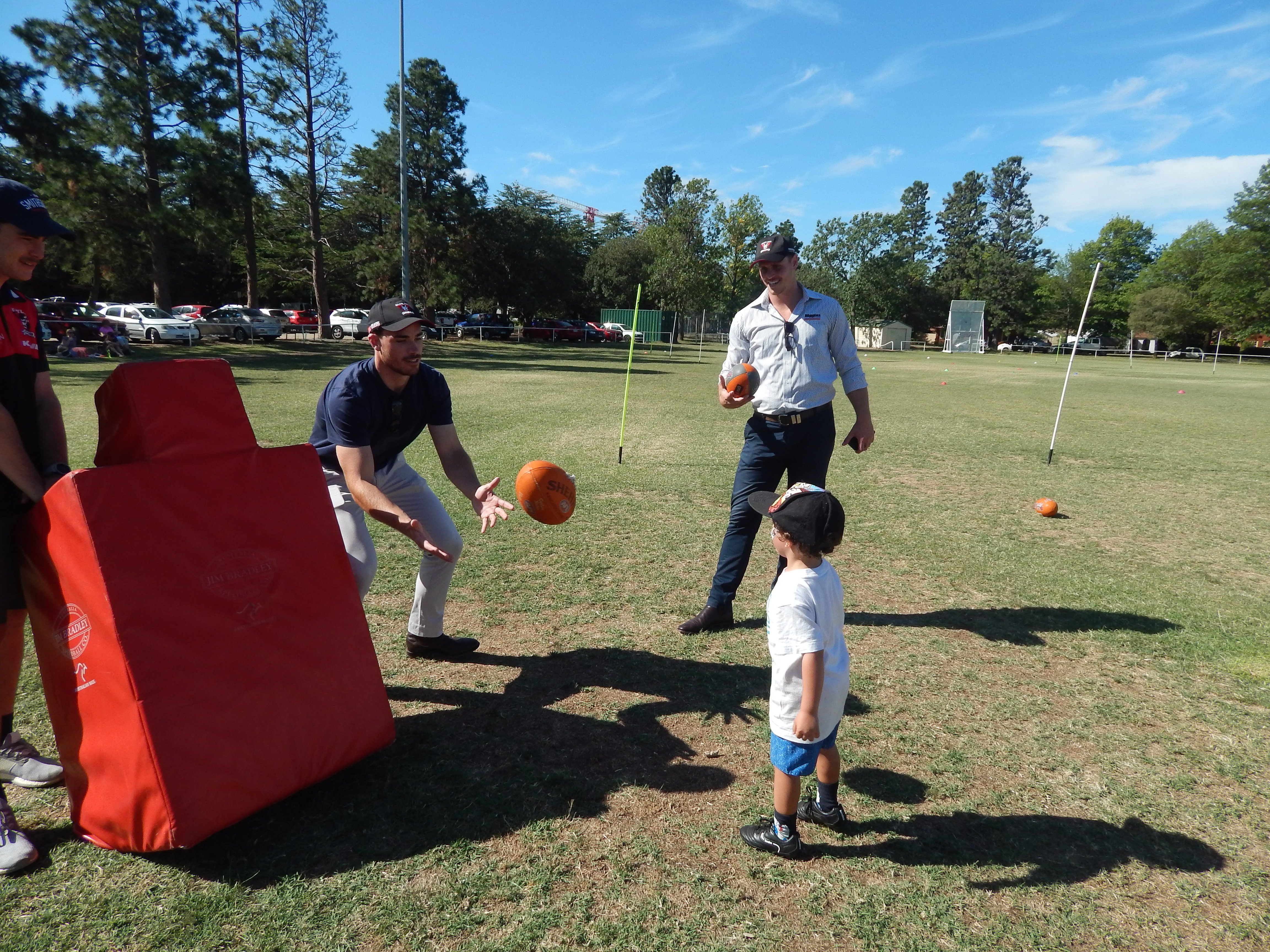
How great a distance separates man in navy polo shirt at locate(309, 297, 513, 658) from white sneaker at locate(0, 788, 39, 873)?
1.52m

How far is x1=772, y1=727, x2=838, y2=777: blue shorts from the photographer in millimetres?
2756

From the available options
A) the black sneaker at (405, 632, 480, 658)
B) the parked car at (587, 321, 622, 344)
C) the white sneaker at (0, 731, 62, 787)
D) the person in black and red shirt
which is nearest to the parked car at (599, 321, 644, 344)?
the parked car at (587, 321, 622, 344)

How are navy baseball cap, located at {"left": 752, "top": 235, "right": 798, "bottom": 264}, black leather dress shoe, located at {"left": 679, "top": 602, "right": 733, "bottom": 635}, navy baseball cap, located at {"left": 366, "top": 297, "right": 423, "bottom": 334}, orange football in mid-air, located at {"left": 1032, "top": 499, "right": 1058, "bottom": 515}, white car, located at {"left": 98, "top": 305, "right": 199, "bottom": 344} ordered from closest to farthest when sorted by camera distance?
navy baseball cap, located at {"left": 366, "top": 297, "right": 423, "bottom": 334}, navy baseball cap, located at {"left": 752, "top": 235, "right": 798, "bottom": 264}, black leather dress shoe, located at {"left": 679, "top": 602, "right": 733, "bottom": 635}, orange football in mid-air, located at {"left": 1032, "top": 499, "right": 1058, "bottom": 515}, white car, located at {"left": 98, "top": 305, "right": 199, "bottom": 344}

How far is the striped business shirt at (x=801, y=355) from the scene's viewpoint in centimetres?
471

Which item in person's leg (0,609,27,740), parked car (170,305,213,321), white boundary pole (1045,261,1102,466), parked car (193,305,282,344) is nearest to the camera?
person's leg (0,609,27,740)

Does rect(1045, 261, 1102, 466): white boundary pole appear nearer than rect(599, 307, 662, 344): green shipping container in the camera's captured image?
Yes

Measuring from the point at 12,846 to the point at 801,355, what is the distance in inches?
177

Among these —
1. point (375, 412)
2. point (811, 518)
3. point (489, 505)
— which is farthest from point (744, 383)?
point (375, 412)

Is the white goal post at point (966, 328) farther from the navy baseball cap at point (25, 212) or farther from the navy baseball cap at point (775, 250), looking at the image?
the navy baseball cap at point (25, 212)

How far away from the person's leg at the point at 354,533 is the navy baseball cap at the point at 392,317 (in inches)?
32.6

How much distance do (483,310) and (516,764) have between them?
6187cm

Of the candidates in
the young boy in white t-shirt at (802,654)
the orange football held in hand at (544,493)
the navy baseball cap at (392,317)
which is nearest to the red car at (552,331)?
the orange football held in hand at (544,493)

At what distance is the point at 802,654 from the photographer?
2.71 m

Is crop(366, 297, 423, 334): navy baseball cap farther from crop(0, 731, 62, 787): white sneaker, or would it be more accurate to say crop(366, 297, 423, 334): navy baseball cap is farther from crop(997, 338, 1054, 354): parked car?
crop(997, 338, 1054, 354): parked car
